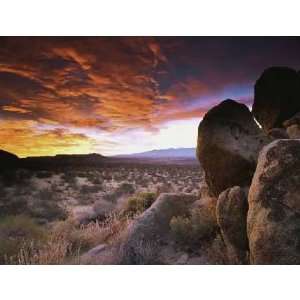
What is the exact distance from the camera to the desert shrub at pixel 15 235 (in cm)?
651

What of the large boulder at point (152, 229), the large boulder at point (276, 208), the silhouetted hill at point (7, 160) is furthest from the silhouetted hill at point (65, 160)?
the large boulder at point (276, 208)

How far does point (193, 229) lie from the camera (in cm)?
661

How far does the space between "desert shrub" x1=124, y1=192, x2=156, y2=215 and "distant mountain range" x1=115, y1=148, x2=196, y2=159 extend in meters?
0.66

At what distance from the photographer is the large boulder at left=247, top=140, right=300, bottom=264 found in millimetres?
5277

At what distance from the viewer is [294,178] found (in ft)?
17.8

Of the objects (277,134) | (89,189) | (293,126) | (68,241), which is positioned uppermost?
(293,126)

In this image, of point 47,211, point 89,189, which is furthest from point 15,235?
point 89,189

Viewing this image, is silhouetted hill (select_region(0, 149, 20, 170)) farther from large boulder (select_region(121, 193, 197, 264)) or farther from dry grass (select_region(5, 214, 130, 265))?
large boulder (select_region(121, 193, 197, 264))

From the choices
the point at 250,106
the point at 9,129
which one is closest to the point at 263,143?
the point at 250,106

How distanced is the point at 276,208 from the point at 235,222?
71 centimetres

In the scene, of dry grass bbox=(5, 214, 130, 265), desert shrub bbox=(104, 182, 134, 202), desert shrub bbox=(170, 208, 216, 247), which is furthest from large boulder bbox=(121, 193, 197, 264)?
desert shrub bbox=(104, 182, 134, 202)

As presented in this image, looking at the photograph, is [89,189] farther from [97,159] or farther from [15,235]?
[15,235]

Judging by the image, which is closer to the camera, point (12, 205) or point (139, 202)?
point (12, 205)

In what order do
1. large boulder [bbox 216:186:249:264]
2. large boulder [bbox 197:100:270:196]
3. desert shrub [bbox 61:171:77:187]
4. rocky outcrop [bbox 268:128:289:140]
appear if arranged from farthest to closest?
1. desert shrub [bbox 61:171:77:187]
2. rocky outcrop [bbox 268:128:289:140]
3. large boulder [bbox 197:100:270:196]
4. large boulder [bbox 216:186:249:264]
